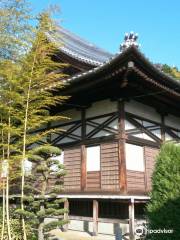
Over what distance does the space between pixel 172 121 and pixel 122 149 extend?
13.1ft

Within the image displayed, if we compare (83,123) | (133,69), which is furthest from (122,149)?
(133,69)

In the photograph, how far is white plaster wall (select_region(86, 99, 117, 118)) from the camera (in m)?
10.9

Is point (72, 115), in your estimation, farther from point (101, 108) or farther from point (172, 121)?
point (172, 121)

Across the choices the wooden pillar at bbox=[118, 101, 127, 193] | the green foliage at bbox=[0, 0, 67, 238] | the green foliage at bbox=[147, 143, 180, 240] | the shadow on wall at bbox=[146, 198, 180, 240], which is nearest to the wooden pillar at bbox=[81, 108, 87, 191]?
the wooden pillar at bbox=[118, 101, 127, 193]

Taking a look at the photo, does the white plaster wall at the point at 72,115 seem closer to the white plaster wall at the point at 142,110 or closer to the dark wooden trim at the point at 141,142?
the white plaster wall at the point at 142,110

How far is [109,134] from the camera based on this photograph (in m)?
10.6

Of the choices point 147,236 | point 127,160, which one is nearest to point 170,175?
point 147,236

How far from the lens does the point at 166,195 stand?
253 inches

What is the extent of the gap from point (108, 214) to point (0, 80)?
5.54m

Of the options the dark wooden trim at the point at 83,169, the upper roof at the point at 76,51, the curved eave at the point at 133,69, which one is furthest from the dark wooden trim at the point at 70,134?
the upper roof at the point at 76,51

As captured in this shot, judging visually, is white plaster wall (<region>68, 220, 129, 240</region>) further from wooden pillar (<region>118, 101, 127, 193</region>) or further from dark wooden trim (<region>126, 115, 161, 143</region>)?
dark wooden trim (<region>126, 115, 161, 143</region>)

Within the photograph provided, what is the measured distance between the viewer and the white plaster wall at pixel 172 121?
12.9m

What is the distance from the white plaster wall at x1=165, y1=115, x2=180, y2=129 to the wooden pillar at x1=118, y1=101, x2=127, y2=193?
3008 millimetres

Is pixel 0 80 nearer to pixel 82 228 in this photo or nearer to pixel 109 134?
pixel 109 134
